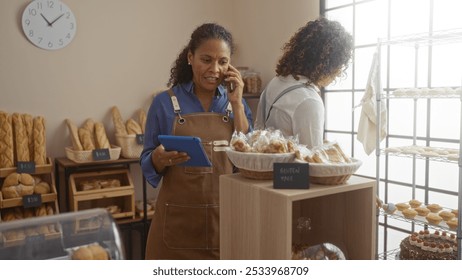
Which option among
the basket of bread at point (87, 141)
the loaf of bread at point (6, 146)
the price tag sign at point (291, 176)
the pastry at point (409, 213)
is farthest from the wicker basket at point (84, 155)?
the price tag sign at point (291, 176)

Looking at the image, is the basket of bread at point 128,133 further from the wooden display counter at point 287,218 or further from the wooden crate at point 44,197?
the wooden display counter at point 287,218

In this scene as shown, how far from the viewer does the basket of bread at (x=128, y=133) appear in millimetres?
3172

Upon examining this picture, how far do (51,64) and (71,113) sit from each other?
399mm

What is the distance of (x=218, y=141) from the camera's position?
1643 millimetres

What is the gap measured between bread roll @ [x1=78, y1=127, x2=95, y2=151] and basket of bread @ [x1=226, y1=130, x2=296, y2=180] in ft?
6.98

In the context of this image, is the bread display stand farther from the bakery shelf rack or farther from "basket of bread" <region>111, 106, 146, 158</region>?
"basket of bread" <region>111, 106, 146, 158</region>

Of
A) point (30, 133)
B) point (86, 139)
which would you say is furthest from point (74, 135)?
point (30, 133)

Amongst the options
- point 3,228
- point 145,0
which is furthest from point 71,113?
point 3,228

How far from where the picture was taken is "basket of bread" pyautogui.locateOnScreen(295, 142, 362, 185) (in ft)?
3.52

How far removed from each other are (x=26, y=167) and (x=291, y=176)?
236cm

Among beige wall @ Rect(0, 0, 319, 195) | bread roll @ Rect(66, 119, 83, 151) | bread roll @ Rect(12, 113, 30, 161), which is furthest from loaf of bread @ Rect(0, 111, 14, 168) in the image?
bread roll @ Rect(66, 119, 83, 151)

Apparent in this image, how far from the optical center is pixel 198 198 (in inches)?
64.8

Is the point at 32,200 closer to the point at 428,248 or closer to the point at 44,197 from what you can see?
the point at 44,197

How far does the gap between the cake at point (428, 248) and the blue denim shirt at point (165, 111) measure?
0.95 meters
